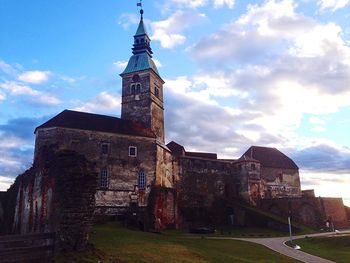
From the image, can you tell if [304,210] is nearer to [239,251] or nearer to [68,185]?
[239,251]

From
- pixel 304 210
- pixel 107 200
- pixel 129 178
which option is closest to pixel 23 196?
pixel 107 200

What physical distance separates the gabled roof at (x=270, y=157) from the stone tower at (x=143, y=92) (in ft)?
59.8

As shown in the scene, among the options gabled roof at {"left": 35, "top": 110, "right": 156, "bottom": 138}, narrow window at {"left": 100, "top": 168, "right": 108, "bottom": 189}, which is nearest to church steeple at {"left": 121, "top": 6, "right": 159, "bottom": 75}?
gabled roof at {"left": 35, "top": 110, "right": 156, "bottom": 138}

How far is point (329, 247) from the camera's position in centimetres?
3397

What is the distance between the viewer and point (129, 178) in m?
47.0

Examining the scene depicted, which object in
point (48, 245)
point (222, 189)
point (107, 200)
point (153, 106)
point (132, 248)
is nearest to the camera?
point (48, 245)

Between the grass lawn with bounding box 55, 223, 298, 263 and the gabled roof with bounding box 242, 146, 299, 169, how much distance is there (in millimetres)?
34955

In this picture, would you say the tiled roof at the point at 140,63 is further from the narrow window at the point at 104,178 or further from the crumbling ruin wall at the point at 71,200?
the crumbling ruin wall at the point at 71,200

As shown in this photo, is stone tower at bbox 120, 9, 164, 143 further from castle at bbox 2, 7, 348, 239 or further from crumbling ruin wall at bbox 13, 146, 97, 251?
crumbling ruin wall at bbox 13, 146, 97, 251

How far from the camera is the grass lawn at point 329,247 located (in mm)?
29159

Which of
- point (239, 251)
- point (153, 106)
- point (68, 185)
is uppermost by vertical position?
point (153, 106)

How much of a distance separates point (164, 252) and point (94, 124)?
25317 millimetres

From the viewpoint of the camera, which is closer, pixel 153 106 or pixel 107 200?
pixel 107 200

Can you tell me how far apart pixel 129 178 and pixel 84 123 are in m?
8.63
